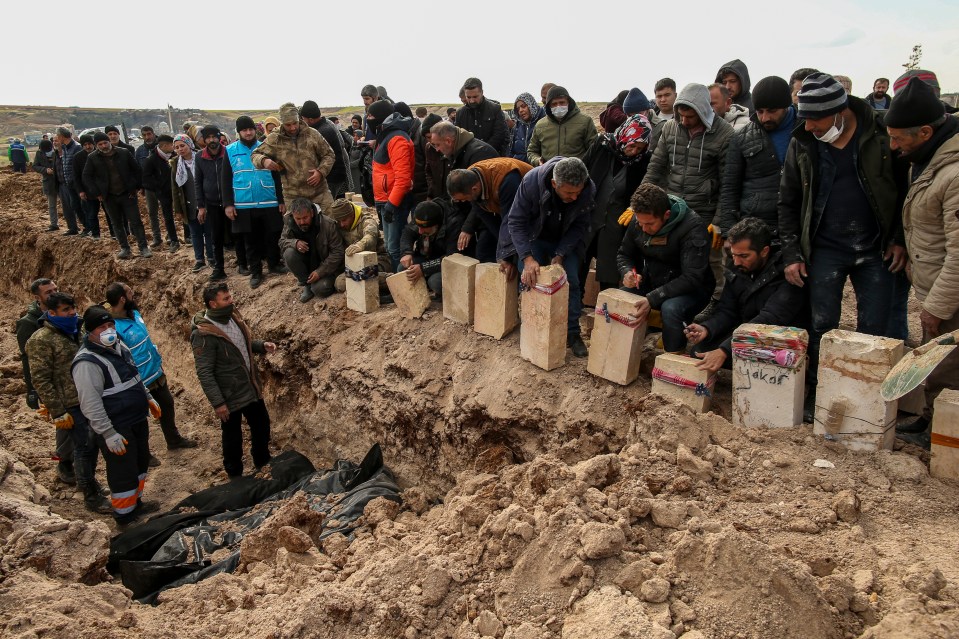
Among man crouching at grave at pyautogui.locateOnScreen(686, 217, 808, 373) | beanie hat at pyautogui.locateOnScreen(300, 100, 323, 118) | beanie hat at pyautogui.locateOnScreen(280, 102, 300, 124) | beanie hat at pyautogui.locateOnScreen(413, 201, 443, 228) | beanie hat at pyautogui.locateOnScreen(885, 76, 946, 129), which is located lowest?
man crouching at grave at pyautogui.locateOnScreen(686, 217, 808, 373)

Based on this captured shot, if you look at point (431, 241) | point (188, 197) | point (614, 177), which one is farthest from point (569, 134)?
point (188, 197)

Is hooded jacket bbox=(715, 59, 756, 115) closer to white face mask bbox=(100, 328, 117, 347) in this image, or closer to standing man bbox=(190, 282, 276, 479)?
standing man bbox=(190, 282, 276, 479)

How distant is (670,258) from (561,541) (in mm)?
2593

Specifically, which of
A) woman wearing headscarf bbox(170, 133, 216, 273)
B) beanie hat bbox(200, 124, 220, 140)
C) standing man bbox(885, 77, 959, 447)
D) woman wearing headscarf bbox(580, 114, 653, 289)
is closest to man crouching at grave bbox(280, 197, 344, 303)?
beanie hat bbox(200, 124, 220, 140)

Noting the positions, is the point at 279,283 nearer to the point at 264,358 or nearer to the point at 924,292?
the point at 264,358

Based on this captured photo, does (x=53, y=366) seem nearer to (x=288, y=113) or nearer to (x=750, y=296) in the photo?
(x=288, y=113)

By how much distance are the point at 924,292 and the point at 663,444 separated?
188 centimetres

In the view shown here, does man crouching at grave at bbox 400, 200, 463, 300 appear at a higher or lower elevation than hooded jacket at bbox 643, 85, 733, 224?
lower

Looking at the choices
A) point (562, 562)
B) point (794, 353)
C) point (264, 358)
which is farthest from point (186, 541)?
point (794, 353)

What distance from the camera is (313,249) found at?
7.25 m

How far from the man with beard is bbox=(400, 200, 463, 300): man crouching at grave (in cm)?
257

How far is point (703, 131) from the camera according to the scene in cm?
497

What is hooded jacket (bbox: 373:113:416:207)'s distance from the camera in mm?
6664

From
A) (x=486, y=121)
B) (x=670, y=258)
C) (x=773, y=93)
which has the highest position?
(x=486, y=121)
